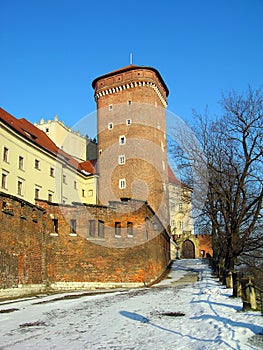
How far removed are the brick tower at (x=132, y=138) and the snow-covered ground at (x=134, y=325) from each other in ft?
95.7

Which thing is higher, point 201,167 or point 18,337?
point 201,167

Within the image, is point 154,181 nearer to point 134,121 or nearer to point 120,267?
point 134,121

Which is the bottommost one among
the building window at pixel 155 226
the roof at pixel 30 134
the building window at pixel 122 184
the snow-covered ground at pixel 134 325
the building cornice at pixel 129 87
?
the snow-covered ground at pixel 134 325

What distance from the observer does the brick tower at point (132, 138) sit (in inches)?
1668

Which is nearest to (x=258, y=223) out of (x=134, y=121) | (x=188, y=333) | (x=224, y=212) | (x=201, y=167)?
(x=224, y=212)

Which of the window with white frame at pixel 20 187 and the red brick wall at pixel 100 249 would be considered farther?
the window with white frame at pixel 20 187

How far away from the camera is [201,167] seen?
20.1 m

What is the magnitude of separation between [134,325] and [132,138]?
35.2 m

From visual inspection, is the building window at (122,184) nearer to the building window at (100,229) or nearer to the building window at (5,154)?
the building window at (5,154)

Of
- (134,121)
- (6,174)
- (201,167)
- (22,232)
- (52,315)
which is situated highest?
(134,121)

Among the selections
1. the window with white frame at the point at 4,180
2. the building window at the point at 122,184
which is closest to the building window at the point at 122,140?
the building window at the point at 122,184

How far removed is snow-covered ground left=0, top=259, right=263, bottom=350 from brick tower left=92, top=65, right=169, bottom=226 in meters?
29.2

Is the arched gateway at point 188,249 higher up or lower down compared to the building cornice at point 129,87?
lower down

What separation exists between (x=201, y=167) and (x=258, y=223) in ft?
12.9
